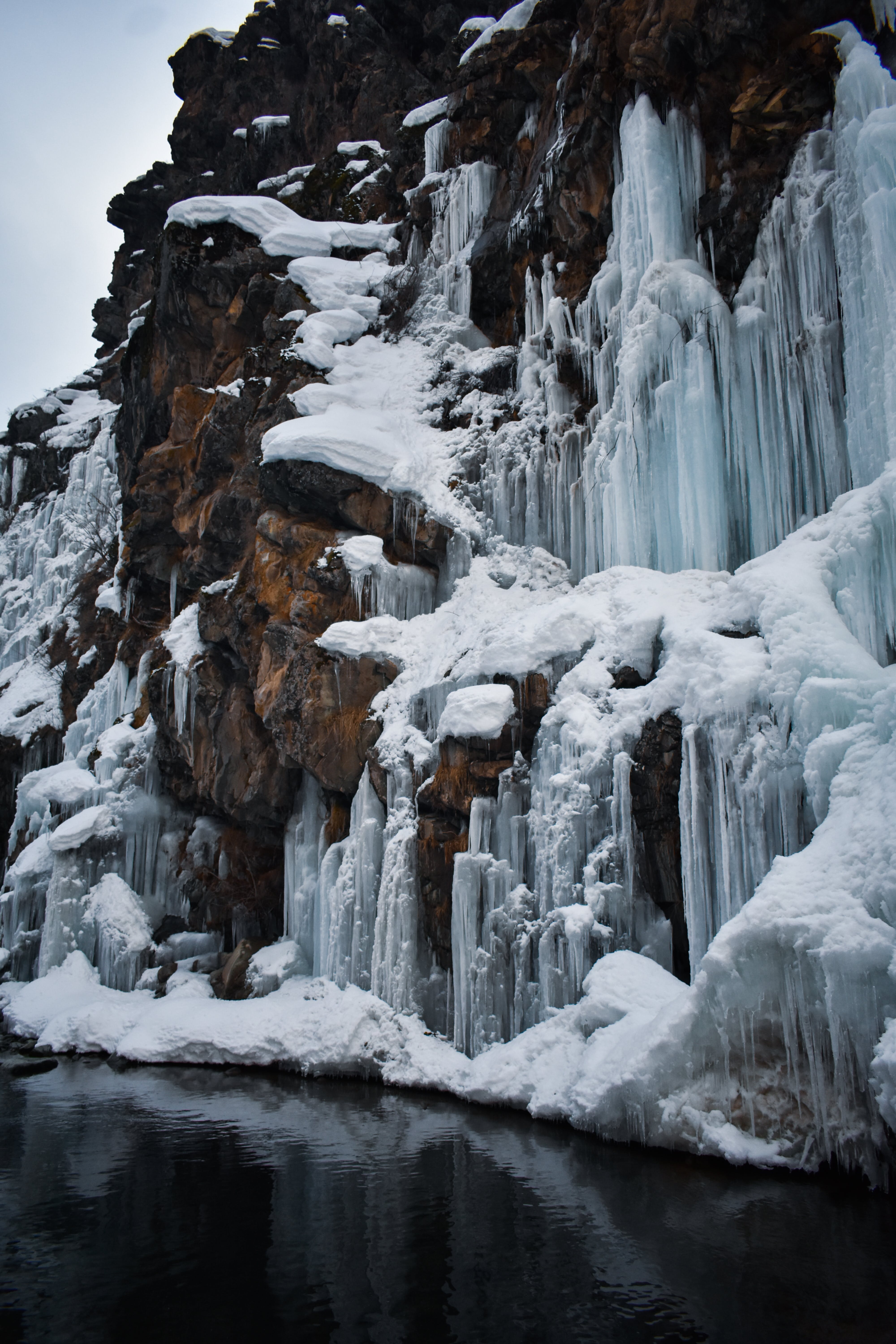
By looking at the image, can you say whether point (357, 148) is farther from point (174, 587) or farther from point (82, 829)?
point (82, 829)

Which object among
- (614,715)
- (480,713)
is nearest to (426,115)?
(480,713)

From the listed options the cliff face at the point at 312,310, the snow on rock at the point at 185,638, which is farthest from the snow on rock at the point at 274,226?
the snow on rock at the point at 185,638

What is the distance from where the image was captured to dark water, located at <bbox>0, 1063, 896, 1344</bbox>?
563 centimetres

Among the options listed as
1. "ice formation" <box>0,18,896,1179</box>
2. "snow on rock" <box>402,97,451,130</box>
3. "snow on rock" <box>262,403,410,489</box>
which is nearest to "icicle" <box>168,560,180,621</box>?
"ice formation" <box>0,18,896,1179</box>

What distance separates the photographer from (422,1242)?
6934 mm

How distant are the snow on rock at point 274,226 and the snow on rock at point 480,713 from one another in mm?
15581

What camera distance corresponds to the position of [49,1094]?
1318 cm

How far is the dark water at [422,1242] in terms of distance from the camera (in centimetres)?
563

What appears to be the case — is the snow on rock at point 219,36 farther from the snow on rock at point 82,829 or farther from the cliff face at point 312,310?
the snow on rock at point 82,829

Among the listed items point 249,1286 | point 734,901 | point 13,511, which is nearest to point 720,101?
point 734,901

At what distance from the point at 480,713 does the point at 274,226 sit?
56.1 ft

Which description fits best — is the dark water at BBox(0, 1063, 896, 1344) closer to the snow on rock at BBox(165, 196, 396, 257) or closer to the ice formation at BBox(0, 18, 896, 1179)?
the ice formation at BBox(0, 18, 896, 1179)

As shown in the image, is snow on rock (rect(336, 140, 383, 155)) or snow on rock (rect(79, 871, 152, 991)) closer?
snow on rock (rect(79, 871, 152, 991))

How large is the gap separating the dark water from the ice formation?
1031 mm
